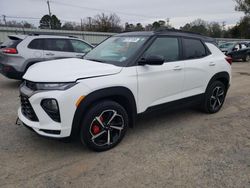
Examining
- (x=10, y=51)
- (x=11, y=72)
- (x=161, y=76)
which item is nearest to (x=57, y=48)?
(x=10, y=51)

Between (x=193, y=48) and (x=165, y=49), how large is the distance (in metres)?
0.81

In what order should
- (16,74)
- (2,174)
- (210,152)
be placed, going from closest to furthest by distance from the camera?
(2,174) < (210,152) < (16,74)

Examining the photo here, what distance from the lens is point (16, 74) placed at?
273 inches

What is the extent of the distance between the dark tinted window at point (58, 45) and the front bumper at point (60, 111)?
5.06 m

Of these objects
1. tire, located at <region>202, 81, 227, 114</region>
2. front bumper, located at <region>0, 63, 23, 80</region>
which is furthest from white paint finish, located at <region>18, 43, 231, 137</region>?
front bumper, located at <region>0, 63, 23, 80</region>

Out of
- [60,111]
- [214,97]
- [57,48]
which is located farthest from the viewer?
[57,48]

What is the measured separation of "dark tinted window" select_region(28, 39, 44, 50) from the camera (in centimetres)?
717

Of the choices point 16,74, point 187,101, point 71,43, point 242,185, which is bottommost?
point 242,185

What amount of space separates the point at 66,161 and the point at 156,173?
48.3 inches

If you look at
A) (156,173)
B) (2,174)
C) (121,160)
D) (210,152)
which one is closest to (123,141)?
(121,160)

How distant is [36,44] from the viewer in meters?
7.27

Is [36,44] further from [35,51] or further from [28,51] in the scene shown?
[28,51]

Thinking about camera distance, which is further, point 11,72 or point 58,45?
point 58,45

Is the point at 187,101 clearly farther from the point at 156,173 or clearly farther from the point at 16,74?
the point at 16,74
